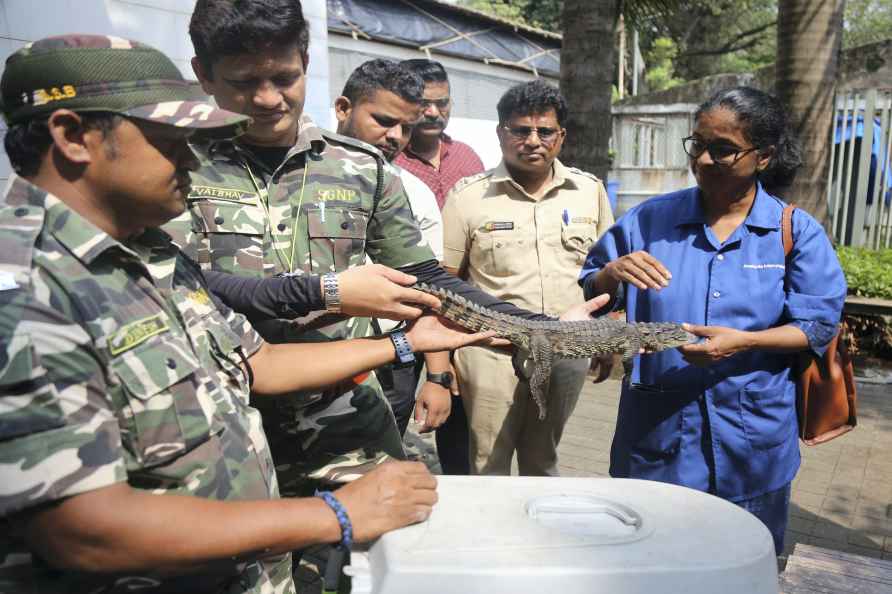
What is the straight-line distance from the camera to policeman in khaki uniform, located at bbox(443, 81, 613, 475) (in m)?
3.40

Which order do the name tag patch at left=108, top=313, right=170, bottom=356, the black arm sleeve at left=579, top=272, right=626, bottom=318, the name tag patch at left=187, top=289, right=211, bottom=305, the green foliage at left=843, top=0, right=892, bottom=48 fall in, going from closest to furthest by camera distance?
the name tag patch at left=108, top=313, right=170, bottom=356, the name tag patch at left=187, top=289, right=211, bottom=305, the black arm sleeve at left=579, top=272, right=626, bottom=318, the green foliage at left=843, top=0, right=892, bottom=48

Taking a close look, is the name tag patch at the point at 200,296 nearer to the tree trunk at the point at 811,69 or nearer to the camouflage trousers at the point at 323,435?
the camouflage trousers at the point at 323,435

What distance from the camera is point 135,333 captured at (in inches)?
49.6

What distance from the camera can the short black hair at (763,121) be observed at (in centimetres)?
242

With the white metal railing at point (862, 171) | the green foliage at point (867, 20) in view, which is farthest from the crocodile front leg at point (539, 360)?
the green foliage at point (867, 20)

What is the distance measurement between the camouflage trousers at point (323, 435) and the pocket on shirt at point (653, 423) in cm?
96

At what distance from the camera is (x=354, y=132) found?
136 inches

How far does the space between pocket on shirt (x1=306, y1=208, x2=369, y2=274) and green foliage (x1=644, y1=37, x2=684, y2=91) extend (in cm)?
2189

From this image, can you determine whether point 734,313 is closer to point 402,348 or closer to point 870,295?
point 402,348

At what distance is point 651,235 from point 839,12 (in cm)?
449

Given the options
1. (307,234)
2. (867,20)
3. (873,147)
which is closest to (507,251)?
(307,234)

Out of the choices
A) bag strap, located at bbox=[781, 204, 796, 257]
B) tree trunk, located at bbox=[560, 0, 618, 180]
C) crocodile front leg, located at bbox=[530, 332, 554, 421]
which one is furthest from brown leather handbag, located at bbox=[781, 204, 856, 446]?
tree trunk, located at bbox=[560, 0, 618, 180]

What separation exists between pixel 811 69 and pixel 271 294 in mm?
5567

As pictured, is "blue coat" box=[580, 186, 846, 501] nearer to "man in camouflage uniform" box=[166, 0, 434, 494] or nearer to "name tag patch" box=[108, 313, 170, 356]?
"man in camouflage uniform" box=[166, 0, 434, 494]
